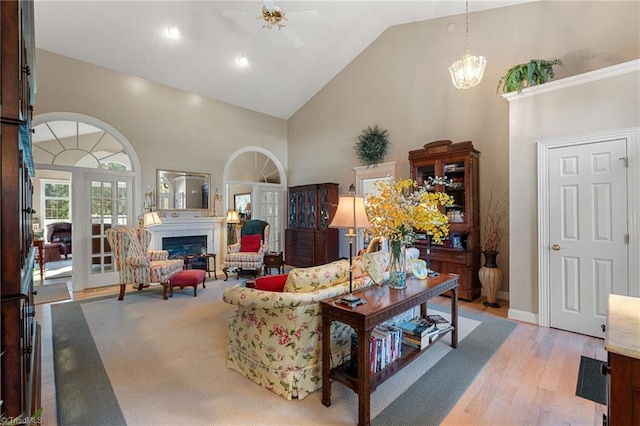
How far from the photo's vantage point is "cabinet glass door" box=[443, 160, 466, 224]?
455 centimetres

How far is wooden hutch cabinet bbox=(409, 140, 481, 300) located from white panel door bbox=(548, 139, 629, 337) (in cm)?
112

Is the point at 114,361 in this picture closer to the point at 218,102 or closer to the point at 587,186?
the point at 587,186

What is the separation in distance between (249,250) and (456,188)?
3.99 metres

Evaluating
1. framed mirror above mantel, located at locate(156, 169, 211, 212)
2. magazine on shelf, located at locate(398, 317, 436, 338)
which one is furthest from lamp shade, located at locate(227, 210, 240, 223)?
magazine on shelf, located at locate(398, 317, 436, 338)

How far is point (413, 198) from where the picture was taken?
2.36 metres

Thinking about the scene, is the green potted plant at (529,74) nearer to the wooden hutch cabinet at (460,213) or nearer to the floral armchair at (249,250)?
the wooden hutch cabinet at (460,213)

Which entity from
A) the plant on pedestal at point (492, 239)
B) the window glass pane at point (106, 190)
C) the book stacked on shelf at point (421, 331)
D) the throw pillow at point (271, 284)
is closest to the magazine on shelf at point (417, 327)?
the book stacked on shelf at point (421, 331)

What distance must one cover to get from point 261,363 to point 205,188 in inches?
189

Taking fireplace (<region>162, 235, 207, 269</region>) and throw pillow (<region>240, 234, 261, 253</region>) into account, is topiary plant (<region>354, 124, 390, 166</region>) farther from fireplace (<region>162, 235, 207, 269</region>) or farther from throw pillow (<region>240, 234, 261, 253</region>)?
fireplace (<region>162, 235, 207, 269</region>)

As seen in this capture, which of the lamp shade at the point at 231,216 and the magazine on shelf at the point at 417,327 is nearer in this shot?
the magazine on shelf at the point at 417,327

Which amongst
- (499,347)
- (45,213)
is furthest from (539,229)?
(45,213)

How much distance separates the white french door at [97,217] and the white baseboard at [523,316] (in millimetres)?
6120

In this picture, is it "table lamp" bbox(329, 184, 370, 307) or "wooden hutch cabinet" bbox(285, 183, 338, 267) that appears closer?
"table lamp" bbox(329, 184, 370, 307)

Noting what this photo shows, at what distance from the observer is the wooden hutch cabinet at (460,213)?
14.4 feet
